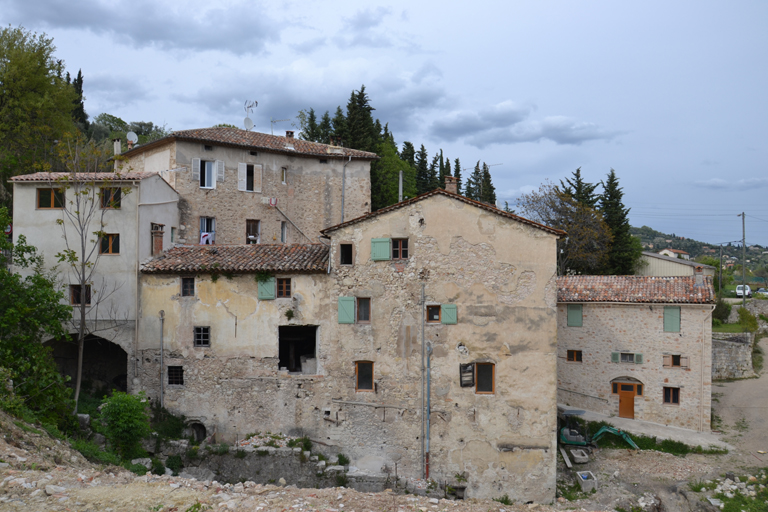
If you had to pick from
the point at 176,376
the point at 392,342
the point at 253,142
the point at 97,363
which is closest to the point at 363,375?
the point at 392,342

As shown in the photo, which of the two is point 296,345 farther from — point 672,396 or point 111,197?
point 672,396

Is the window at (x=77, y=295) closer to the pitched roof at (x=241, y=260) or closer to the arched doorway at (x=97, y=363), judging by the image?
the pitched roof at (x=241, y=260)

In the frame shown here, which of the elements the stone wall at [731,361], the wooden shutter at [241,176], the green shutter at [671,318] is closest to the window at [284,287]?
the wooden shutter at [241,176]

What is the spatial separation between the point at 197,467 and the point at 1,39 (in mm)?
30724

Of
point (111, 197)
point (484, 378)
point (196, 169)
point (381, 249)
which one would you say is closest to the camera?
point (484, 378)

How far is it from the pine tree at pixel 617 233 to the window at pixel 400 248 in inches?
1168

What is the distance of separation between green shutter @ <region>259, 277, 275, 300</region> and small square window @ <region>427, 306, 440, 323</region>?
6.82 meters

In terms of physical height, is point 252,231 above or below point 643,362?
above

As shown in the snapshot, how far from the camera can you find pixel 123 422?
19.2 m

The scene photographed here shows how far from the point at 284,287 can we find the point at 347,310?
3.04 meters

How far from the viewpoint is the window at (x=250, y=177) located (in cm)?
3153

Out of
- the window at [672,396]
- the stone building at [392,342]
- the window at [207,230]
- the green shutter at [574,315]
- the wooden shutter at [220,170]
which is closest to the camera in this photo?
the stone building at [392,342]

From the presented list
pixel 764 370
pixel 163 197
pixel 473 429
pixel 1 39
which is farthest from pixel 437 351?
pixel 1 39

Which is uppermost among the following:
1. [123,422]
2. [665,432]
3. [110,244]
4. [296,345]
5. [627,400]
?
[110,244]
